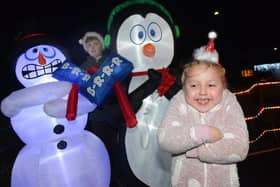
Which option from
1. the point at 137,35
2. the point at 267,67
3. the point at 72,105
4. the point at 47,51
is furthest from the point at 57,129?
the point at 267,67

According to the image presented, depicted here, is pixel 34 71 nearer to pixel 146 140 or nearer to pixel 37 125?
pixel 37 125

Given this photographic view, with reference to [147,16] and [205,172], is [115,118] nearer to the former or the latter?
[147,16]

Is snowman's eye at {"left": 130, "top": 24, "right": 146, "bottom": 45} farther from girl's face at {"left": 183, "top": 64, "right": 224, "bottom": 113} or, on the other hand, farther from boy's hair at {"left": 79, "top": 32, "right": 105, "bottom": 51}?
girl's face at {"left": 183, "top": 64, "right": 224, "bottom": 113}

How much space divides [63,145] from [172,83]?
3.03 ft

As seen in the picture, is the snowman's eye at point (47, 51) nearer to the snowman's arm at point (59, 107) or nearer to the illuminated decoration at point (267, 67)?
the snowman's arm at point (59, 107)

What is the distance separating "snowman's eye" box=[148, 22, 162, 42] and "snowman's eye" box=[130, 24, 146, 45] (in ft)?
0.20

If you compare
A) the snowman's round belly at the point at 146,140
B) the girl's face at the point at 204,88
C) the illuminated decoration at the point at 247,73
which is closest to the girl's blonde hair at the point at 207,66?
the girl's face at the point at 204,88

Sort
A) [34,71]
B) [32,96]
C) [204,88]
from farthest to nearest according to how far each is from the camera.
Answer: [34,71] < [32,96] < [204,88]

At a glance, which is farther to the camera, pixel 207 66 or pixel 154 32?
pixel 154 32

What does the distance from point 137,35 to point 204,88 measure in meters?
1.14

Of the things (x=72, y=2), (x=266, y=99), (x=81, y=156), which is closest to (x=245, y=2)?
(x=266, y=99)

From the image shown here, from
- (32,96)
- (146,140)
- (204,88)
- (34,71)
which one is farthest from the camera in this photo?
(146,140)

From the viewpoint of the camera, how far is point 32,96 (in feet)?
7.46

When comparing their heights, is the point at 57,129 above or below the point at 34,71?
below
